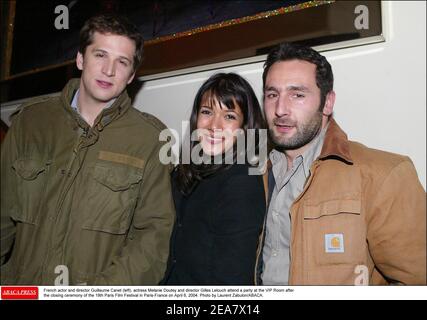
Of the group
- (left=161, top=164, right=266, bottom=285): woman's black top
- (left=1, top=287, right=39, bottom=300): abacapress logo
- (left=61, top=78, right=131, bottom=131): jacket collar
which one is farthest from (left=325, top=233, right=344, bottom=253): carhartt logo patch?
(left=1, top=287, right=39, bottom=300): abacapress logo

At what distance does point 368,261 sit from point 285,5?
634 millimetres

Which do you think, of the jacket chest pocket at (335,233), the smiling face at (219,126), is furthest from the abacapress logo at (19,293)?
the jacket chest pocket at (335,233)

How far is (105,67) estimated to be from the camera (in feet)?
2.94

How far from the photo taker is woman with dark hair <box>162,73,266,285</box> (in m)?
0.76

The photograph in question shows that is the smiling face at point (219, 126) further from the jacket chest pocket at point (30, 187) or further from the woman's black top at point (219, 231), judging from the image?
the jacket chest pocket at point (30, 187)

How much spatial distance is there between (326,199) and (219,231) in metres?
0.24

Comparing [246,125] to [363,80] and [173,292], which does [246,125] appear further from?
[173,292]

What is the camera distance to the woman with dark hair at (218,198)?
2.50 feet

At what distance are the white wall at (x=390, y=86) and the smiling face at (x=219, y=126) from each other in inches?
9.9

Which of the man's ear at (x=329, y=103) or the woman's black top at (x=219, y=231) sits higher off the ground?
the man's ear at (x=329, y=103)

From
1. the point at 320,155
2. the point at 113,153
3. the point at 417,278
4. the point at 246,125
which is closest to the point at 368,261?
the point at 417,278

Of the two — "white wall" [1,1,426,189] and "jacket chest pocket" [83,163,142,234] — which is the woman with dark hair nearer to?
"jacket chest pocket" [83,163,142,234]

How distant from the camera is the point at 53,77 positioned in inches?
46.0

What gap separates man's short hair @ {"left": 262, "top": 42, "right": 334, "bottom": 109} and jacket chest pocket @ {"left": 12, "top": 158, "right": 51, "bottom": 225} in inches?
24.5
